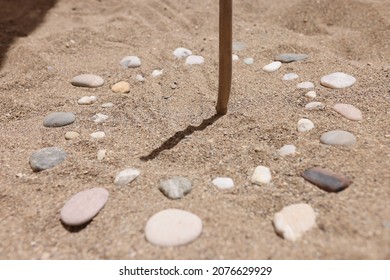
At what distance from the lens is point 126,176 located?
1.46 m

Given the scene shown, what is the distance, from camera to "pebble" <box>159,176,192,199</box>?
135 centimetres

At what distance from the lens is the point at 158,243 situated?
118 cm

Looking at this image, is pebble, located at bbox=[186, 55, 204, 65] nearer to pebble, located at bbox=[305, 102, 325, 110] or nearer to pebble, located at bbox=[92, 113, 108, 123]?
pebble, located at bbox=[92, 113, 108, 123]

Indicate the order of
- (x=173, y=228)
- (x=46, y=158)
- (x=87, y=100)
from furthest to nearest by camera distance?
(x=87, y=100), (x=46, y=158), (x=173, y=228)

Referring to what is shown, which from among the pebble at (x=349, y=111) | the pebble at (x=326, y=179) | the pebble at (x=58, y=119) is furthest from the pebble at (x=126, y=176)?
the pebble at (x=349, y=111)

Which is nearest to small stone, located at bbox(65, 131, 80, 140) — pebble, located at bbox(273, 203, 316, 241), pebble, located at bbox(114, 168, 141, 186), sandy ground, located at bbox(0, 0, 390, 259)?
sandy ground, located at bbox(0, 0, 390, 259)

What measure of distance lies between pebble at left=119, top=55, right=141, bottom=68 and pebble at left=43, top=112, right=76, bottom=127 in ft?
1.85

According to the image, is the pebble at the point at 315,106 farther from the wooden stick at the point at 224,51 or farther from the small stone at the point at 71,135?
the small stone at the point at 71,135

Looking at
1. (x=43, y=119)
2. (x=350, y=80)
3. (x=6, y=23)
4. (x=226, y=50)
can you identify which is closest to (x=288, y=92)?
(x=350, y=80)

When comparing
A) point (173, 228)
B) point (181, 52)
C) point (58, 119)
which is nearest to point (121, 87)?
point (58, 119)

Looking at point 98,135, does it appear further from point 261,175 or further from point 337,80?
point 337,80

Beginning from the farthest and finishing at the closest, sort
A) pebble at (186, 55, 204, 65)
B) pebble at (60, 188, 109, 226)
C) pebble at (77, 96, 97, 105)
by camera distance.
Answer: pebble at (186, 55, 204, 65) < pebble at (77, 96, 97, 105) < pebble at (60, 188, 109, 226)

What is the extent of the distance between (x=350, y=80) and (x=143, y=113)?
3.54 feet

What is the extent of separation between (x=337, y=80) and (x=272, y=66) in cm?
39
